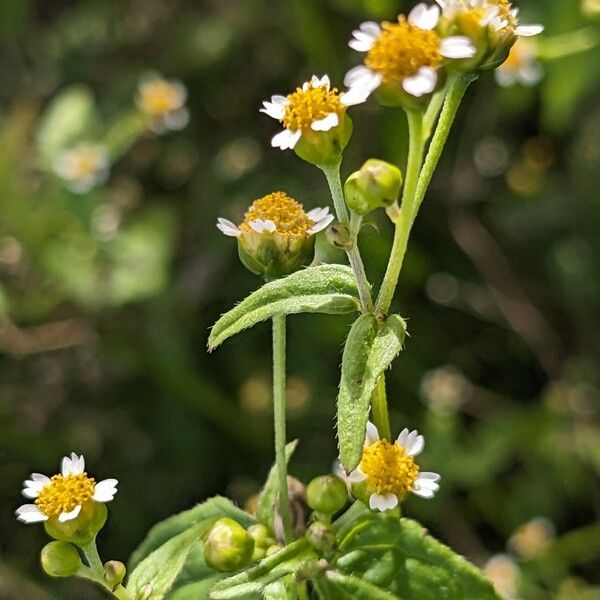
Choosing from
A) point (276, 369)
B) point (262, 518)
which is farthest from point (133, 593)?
point (276, 369)

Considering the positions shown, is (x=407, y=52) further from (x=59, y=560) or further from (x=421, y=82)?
(x=59, y=560)

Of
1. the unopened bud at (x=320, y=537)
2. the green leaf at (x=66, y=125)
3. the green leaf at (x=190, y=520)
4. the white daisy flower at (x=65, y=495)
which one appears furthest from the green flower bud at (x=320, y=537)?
the green leaf at (x=66, y=125)

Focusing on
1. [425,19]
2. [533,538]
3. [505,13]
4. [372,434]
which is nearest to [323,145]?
[425,19]

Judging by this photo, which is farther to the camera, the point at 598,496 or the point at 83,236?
the point at 83,236

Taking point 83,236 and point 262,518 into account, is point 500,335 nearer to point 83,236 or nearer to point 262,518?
point 83,236

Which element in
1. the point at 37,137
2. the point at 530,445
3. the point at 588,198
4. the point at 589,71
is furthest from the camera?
the point at 37,137

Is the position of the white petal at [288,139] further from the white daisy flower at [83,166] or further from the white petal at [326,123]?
the white daisy flower at [83,166]

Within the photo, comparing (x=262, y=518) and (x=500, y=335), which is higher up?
(x=262, y=518)
